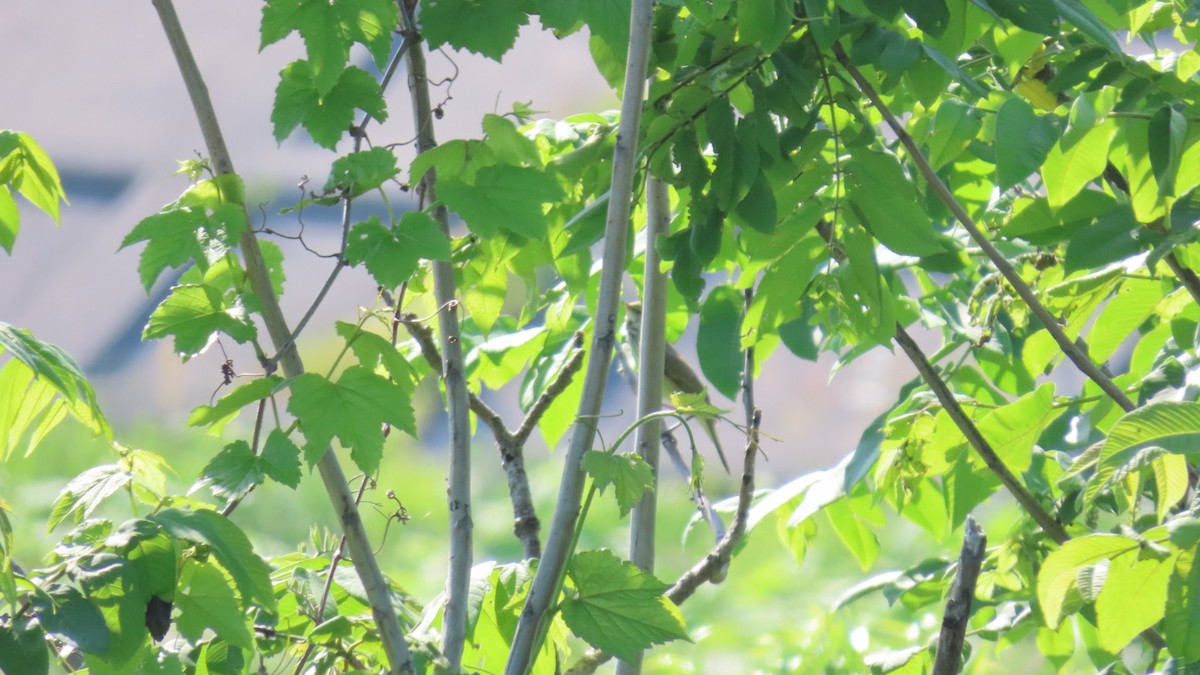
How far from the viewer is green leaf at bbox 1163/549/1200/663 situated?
69 centimetres

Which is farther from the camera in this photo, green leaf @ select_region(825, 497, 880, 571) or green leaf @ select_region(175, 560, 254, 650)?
green leaf @ select_region(825, 497, 880, 571)

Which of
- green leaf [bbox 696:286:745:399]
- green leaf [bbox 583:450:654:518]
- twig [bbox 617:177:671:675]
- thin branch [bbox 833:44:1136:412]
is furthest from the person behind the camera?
green leaf [bbox 696:286:745:399]

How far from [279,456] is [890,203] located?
49 centimetres

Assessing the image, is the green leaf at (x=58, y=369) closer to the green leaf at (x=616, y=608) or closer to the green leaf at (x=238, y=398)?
the green leaf at (x=238, y=398)

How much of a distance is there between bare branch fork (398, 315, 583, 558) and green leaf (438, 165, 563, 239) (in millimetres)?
203

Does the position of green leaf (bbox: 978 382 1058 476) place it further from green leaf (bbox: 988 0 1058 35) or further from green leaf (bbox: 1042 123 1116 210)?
green leaf (bbox: 988 0 1058 35)

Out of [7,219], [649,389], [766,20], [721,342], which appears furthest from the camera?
[721,342]

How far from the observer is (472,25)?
0.71 meters

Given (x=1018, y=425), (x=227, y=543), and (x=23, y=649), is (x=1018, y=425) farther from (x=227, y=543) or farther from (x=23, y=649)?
(x=23, y=649)

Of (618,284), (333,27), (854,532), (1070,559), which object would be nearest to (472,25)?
(333,27)

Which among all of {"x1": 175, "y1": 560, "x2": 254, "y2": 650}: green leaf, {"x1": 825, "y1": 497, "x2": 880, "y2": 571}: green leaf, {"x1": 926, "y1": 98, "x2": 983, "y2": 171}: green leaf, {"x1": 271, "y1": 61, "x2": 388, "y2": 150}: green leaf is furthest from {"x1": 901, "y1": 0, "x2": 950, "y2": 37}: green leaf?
{"x1": 825, "y1": 497, "x2": 880, "y2": 571}: green leaf

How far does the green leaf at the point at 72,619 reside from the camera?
23.6 inches

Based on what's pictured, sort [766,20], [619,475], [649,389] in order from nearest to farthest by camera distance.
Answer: [619,475]
[766,20]
[649,389]

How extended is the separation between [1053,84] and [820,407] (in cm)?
182
